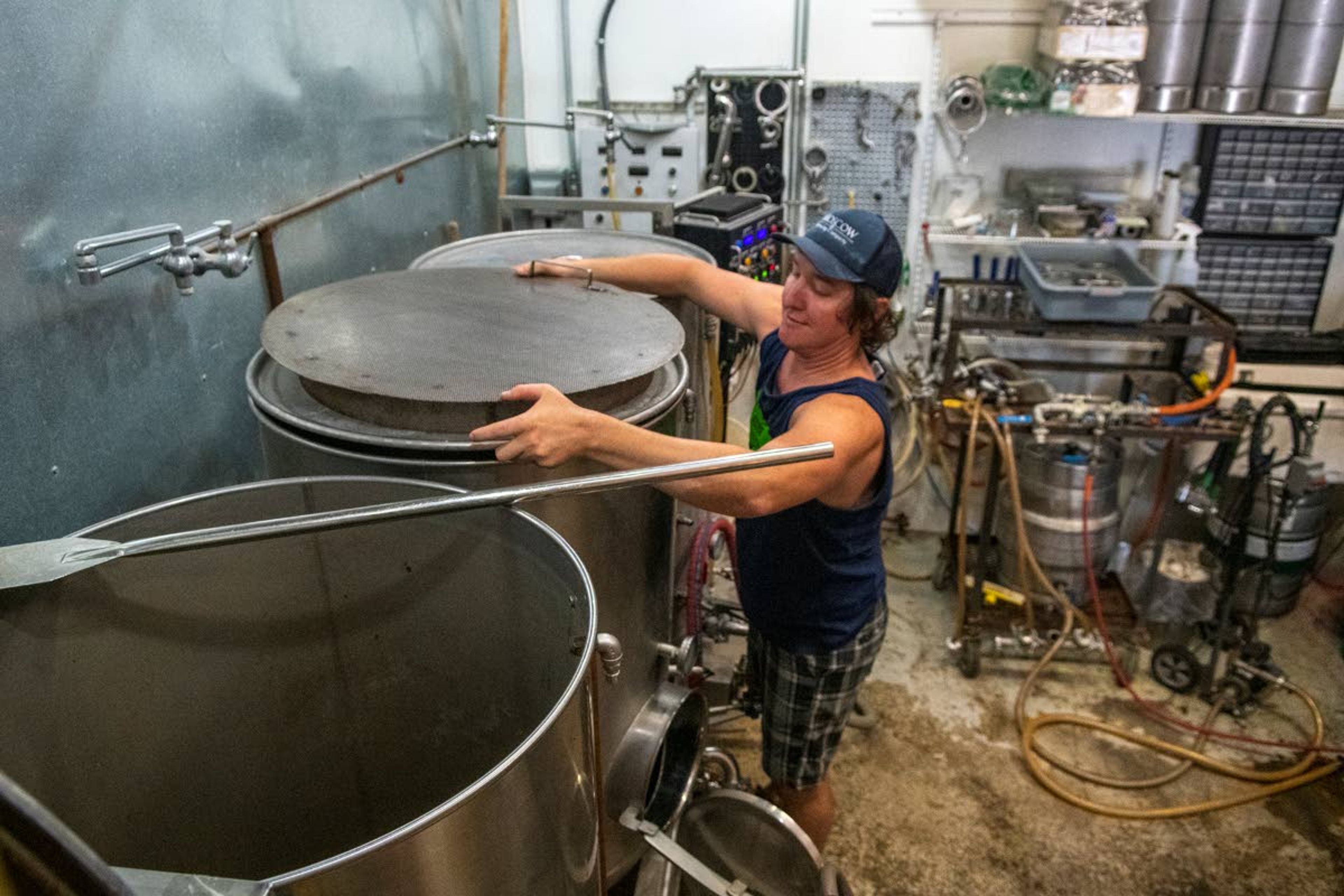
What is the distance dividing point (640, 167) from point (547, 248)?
130 cm

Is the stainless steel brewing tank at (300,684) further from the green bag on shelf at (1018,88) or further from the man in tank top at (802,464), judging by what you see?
the green bag on shelf at (1018,88)

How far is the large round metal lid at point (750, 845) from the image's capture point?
1.59m

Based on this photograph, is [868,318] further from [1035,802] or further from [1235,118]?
[1235,118]

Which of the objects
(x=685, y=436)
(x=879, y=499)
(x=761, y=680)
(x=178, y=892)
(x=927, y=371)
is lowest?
(x=761, y=680)

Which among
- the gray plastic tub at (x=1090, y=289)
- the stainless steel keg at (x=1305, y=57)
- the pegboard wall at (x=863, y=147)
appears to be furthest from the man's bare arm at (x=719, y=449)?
the stainless steel keg at (x=1305, y=57)

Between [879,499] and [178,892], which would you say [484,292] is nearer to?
[879,499]

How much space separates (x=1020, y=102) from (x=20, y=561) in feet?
9.47

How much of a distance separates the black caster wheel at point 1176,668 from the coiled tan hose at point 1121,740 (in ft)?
0.32

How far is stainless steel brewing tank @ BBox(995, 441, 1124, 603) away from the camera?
2754 millimetres

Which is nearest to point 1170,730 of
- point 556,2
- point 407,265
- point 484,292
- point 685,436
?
point 685,436

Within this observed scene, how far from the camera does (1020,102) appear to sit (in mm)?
2834

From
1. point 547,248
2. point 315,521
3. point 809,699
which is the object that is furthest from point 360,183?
point 809,699

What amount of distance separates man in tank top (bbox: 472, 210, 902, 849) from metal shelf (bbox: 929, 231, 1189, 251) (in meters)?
1.46

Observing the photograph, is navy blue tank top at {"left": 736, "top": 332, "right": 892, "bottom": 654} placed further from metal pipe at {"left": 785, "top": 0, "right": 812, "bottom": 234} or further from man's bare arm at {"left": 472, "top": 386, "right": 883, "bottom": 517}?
→ metal pipe at {"left": 785, "top": 0, "right": 812, "bottom": 234}
